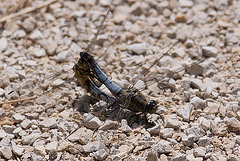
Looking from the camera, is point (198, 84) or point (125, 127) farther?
point (198, 84)

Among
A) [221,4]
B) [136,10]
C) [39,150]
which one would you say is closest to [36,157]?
[39,150]

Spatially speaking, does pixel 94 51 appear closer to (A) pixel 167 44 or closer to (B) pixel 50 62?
(B) pixel 50 62

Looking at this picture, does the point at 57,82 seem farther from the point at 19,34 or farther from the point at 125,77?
the point at 19,34

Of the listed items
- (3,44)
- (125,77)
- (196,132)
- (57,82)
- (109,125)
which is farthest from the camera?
(3,44)

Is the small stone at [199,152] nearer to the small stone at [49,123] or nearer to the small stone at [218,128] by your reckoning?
the small stone at [218,128]

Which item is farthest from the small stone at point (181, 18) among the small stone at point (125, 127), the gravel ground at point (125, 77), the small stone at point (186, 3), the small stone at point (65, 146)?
the small stone at point (65, 146)
